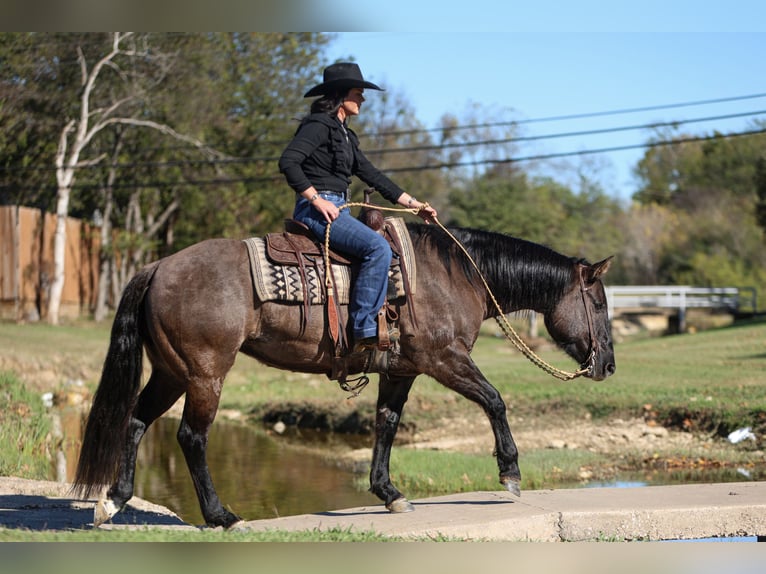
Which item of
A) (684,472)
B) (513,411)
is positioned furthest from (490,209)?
(684,472)

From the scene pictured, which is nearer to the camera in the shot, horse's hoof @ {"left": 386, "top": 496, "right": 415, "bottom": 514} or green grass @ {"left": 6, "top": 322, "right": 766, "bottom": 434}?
horse's hoof @ {"left": 386, "top": 496, "right": 415, "bottom": 514}

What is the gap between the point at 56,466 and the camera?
12.4 metres

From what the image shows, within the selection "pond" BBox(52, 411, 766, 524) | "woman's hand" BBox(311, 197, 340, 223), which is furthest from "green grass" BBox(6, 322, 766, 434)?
"woman's hand" BBox(311, 197, 340, 223)

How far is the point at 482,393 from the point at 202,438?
2.19 meters

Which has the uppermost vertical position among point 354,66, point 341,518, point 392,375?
point 354,66

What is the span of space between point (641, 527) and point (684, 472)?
4.39 m

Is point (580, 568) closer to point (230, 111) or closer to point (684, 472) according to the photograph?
point (684, 472)

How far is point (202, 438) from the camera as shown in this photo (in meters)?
7.13

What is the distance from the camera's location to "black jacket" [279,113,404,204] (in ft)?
24.1

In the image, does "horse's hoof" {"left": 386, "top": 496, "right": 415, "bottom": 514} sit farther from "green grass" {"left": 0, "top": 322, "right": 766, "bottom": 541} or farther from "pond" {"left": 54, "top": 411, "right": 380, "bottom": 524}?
"pond" {"left": 54, "top": 411, "right": 380, "bottom": 524}

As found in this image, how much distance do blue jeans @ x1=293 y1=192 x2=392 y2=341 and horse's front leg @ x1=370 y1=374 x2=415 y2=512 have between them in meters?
0.87

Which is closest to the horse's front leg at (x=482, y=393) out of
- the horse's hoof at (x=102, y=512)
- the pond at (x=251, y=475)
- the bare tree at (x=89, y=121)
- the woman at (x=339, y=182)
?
the woman at (x=339, y=182)

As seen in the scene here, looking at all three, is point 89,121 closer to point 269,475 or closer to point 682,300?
point 682,300

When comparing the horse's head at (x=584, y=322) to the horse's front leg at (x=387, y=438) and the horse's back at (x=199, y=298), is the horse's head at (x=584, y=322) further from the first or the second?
the horse's back at (x=199, y=298)
